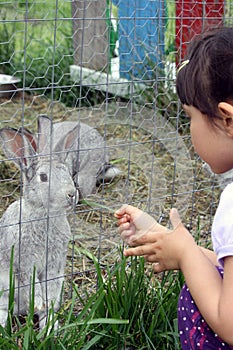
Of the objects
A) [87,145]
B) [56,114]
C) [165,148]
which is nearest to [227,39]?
[87,145]

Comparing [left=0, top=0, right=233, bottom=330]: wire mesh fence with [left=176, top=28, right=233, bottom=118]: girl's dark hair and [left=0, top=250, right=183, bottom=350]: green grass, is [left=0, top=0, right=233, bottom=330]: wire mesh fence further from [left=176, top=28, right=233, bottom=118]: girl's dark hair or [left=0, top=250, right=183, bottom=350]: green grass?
[left=176, top=28, right=233, bottom=118]: girl's dark hair

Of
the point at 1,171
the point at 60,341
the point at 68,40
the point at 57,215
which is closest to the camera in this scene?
the point at 60,341

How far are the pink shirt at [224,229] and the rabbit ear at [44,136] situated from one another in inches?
34.2

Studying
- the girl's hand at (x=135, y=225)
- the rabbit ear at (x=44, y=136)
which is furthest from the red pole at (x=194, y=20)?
the girl's hand at (x=135, y=225)

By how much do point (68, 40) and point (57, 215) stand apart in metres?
2.79

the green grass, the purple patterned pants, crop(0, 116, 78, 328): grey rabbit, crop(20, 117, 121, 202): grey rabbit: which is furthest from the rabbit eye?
the purple patterned pants

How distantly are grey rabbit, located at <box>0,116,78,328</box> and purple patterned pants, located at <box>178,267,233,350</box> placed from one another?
23.7 inches

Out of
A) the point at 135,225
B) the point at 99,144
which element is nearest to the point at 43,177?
the point at 135,225

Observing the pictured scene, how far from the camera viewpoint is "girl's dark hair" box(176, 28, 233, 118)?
1465 mm

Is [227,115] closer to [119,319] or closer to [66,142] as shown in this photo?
[119,319]

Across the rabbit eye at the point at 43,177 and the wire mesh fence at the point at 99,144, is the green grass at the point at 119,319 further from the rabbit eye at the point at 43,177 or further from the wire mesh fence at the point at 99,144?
the rabbit eye at the point at 43,177

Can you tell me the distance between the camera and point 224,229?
1486 mm

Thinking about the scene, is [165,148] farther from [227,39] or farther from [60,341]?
[227,39]

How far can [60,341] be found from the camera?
78.2 inches
